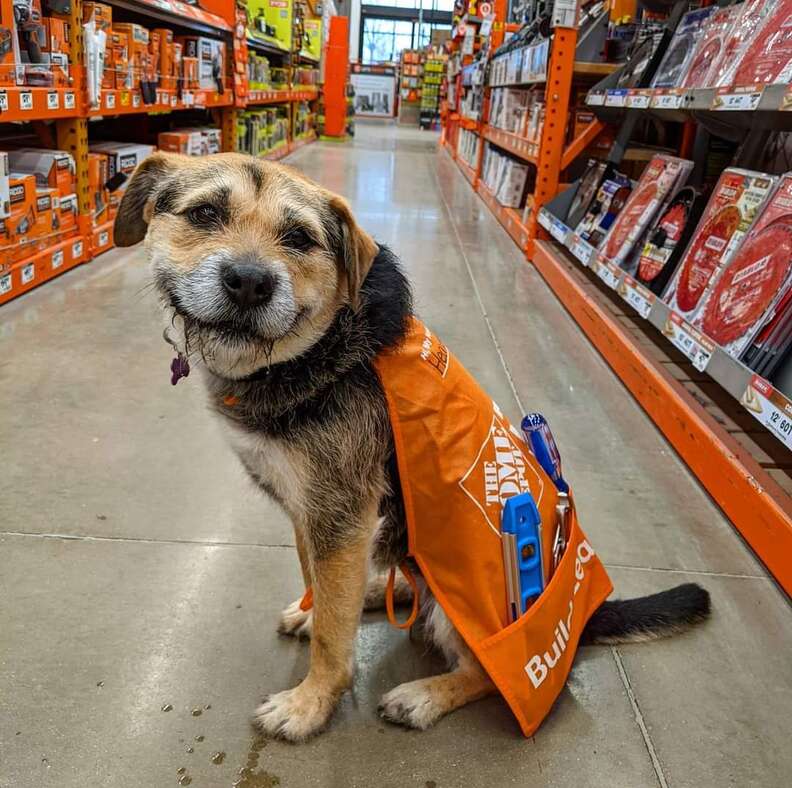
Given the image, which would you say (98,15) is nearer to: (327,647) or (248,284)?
(248,284)

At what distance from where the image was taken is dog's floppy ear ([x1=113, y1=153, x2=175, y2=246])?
4.68 ft

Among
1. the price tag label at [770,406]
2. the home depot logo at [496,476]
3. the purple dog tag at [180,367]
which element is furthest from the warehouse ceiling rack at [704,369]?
the purple dog tag at [180,367]

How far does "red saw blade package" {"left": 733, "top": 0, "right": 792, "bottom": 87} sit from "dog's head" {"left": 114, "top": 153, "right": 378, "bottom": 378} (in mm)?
1712

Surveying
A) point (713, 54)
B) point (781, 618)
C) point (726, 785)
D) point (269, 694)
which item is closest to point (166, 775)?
point (269, 694)

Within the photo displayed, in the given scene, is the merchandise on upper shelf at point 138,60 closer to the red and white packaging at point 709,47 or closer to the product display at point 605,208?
the product display at point 605,208

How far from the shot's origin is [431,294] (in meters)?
4.27

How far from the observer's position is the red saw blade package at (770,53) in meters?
2.28

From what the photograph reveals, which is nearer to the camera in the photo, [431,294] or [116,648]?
[116,648]

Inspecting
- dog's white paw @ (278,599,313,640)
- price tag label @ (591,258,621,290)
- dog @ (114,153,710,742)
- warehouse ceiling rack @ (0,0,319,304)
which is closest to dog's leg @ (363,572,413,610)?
dog's white paw @ (278,599,313,640)

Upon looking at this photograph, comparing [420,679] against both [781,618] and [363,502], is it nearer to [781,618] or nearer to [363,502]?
[363,502]

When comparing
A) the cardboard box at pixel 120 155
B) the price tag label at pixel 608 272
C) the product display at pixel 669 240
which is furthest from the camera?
the cardboard box at pixel 120 155

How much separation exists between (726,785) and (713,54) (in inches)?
110

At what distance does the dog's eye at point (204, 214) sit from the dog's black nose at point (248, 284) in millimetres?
170

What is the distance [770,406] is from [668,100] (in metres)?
1.63
